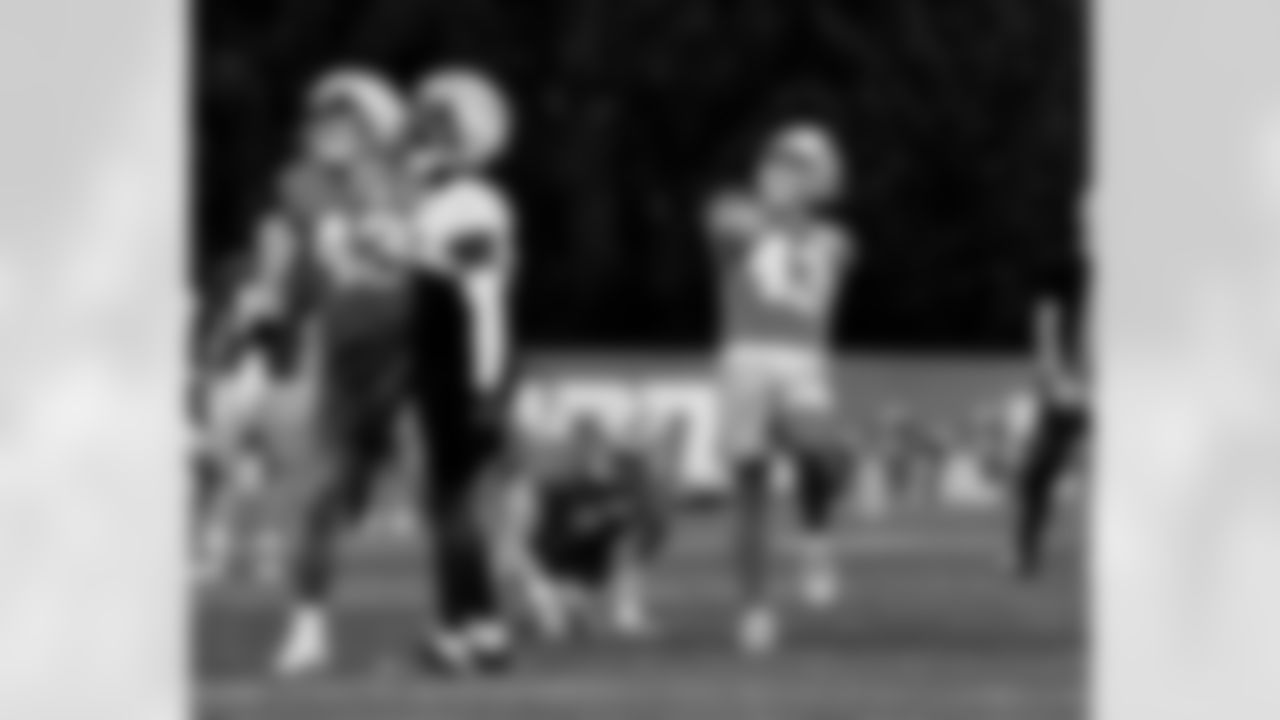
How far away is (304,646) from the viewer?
10430mm

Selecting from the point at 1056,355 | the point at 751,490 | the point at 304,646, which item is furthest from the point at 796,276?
the point at 304,646

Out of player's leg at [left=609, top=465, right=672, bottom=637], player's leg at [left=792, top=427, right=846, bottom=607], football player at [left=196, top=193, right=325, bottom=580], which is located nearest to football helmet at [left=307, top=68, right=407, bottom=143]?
football player at [left=196, top=193, right=325, bottom=580]

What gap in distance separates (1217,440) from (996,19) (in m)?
1.05

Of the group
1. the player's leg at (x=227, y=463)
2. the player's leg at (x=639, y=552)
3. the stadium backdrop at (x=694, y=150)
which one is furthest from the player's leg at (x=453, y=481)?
the player's leg at (x=227, y=463)

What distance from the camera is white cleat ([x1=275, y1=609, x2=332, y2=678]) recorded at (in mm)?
10422

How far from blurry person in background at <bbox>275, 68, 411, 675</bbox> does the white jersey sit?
0.07 m

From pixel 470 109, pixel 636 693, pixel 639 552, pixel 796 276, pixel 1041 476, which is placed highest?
pixel 470 109

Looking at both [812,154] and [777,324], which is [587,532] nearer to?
[777,324]

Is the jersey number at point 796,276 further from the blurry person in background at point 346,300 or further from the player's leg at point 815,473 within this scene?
the blurry person in background at point 346,300

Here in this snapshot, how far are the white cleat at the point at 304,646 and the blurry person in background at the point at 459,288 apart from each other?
223mm

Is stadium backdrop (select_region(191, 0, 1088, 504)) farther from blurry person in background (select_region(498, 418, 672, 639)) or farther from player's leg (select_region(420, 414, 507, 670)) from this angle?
player's leg (select_region(420, 414, 507, 670))

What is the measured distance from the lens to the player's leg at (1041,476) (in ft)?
34.3

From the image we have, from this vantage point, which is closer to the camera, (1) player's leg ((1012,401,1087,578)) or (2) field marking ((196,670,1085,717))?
(2) field marking ((196,670,1085,717))

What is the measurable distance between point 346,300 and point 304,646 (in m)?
0.77
